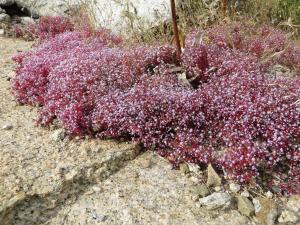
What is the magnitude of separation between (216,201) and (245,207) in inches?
10.7

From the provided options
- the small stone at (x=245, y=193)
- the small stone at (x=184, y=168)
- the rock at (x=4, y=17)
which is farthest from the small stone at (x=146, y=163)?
the rock at (x=4, y=17)

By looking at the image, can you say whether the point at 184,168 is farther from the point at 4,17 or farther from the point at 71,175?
the point at 4,17

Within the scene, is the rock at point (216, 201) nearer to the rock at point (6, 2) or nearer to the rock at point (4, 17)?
the rock at point (4, 17)

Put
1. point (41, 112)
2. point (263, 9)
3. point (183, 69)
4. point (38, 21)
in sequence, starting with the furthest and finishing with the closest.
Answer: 1. point (38, 21)
2. point (263, 9)
3. point (183, 69)
4. point (41, 112)

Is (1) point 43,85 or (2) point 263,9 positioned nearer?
(1) point 43,85

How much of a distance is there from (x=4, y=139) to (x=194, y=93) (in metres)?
2.22

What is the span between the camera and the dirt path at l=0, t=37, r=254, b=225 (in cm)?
375

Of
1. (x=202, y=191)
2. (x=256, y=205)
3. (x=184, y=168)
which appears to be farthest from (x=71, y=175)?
(x=256, y=205)

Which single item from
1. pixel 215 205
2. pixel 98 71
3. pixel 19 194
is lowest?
pixel 215 205

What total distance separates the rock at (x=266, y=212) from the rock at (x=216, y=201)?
0.98 feet

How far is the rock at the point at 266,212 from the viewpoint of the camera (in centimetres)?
378

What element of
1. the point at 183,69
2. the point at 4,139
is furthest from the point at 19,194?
the point at 183,69

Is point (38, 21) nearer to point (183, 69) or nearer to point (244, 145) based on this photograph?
point (183, 69)

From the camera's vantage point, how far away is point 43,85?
18.7ft
